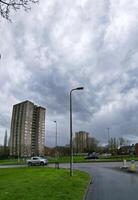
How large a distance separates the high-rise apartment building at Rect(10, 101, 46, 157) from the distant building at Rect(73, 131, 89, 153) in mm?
23320

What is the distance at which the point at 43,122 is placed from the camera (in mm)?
147250

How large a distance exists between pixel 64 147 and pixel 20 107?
27.7 m

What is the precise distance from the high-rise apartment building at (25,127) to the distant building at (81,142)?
2332cm

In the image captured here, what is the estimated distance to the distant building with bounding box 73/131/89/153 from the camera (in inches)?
6663

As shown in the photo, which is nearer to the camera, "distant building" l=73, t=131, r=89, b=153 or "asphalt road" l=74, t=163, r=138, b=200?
"asphalt road" l=74, t=163, r=138, b=200

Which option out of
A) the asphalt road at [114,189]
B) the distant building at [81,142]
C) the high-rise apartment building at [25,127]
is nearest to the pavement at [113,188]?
the asphalt road at [114,189]

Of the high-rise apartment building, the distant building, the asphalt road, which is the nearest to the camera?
the asphalt road

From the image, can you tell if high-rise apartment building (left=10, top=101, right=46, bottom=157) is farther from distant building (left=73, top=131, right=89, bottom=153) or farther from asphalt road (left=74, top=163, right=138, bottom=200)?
asphalt road (left=74, top=163, right=138, bottom=200)

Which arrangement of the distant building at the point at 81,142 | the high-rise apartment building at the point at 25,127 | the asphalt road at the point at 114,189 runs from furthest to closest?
the distant building at the point at 81,142
the high-rise apartment building at the point at 25,127
the asphalt road at the point at 114,189

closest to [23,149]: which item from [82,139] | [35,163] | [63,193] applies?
[82,139]

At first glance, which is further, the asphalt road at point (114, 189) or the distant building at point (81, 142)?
the distant building at point (81, 142)

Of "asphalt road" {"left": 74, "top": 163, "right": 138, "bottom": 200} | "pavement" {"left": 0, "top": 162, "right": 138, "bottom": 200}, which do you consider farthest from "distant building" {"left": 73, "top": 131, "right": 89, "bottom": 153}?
"asphalt road" {"left": 74, "top": 163, "right": 138, "bottom": 200}

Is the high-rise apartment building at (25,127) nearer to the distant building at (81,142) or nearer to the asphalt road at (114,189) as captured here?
the distant building at (81,142)

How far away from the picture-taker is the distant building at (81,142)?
555ft
